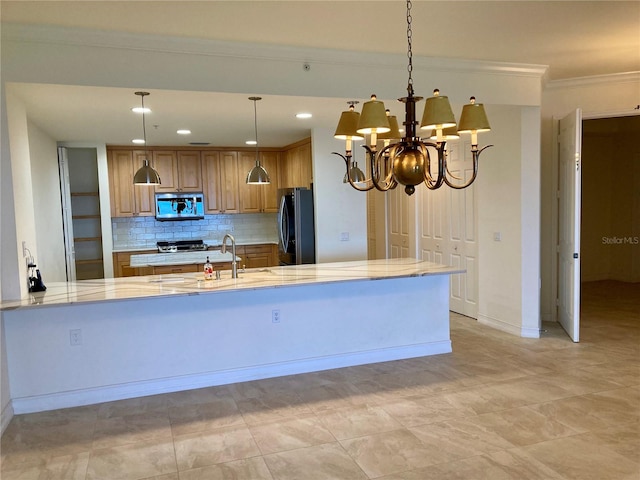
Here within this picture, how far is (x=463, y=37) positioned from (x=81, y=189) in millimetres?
5884

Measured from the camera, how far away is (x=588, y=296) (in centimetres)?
700

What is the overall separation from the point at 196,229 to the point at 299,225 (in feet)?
8.69

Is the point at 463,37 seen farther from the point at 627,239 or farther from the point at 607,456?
the point at 627,239

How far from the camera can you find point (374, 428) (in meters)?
3.06

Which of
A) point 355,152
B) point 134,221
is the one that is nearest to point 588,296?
point 355,152

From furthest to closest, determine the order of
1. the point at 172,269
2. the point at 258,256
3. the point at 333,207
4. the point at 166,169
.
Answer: the point at 258,256 < the point at 166,169 < the point at 172,269 < the point at 333,207

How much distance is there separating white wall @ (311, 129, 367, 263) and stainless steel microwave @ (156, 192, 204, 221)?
240 cm

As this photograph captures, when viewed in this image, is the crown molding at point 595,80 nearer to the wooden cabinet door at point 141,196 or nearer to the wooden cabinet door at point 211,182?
the wooden cabinet door at point 211,182

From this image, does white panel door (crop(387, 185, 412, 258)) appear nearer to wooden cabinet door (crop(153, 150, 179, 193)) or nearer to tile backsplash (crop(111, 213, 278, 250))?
tile backsplash (crop(111, 213, 278, 250))

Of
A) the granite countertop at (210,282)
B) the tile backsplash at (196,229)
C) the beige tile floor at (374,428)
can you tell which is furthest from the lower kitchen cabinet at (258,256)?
the beige tile floor at (374,428)

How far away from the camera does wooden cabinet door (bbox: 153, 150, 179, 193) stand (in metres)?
7.09

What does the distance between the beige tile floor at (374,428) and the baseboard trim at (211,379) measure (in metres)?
0.08

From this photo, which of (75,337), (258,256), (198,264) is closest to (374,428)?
(75,337)

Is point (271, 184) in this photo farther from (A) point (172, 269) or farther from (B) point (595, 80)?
(B) point (595, 80)
